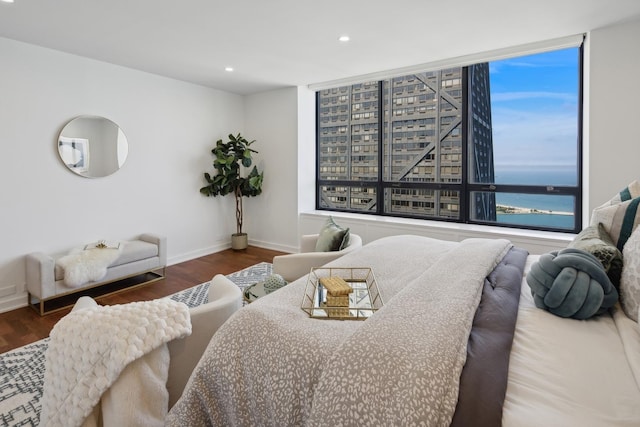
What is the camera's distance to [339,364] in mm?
1010

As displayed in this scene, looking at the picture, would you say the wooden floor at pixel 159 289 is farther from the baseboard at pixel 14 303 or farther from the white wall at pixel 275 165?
the white wall at pixel 275 165

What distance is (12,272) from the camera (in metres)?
3.29

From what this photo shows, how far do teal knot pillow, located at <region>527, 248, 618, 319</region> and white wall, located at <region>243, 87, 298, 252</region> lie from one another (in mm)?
4053

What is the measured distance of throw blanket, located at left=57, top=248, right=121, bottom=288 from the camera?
3182mm

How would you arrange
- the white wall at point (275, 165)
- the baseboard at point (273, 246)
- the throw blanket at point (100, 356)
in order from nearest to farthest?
1. the throw blanket at point (100, 356)
2. the white wall at point (275, 165)
3. the baseboard at point (273, 246)

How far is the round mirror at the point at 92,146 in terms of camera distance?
360 cm

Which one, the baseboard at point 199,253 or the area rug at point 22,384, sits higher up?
the baseboard at point 199,253

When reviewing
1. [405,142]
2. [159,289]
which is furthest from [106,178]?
[405,142]

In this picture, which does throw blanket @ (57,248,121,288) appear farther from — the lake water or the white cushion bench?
the lake water

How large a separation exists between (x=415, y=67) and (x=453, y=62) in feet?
1.45

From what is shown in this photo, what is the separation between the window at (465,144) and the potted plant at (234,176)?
1.14 meters

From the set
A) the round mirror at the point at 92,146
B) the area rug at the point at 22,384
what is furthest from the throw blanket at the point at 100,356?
the round mirror at the point at 92,146

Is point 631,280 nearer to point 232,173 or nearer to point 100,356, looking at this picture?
point 100,356

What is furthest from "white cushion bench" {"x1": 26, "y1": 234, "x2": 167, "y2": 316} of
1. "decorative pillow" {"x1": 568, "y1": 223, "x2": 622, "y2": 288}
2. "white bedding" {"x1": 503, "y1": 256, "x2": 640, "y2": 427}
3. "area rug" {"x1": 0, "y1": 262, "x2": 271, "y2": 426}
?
"decorative pillow" {"x1": 568, "y1": 223, "x2": 622, "y2": 288}
